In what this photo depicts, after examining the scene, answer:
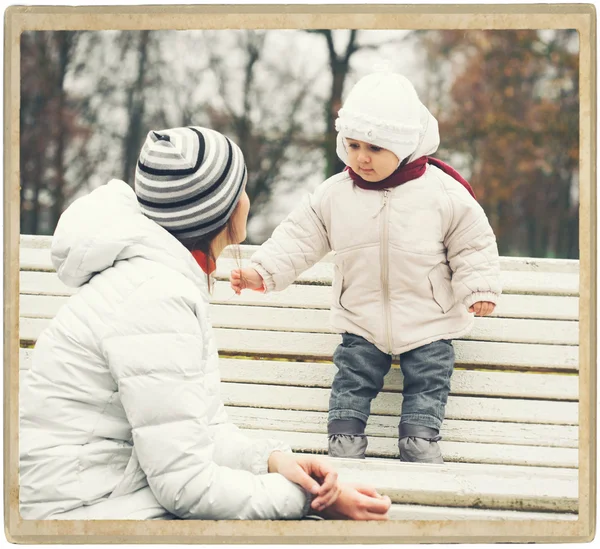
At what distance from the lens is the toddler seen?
7.00 ft

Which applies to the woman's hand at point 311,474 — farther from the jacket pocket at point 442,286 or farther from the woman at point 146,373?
the jacket pocket at point 442,286

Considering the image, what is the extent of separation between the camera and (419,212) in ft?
7.13

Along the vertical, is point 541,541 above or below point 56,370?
below

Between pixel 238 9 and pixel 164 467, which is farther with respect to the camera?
pixel 238 9

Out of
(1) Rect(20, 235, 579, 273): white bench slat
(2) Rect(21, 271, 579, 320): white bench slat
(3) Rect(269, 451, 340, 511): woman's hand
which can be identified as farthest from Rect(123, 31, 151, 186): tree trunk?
(3) Rect(269, 451, 340, 511): woman's hand

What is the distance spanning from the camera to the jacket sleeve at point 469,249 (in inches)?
85.1

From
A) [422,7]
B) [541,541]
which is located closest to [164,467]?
[541,541]

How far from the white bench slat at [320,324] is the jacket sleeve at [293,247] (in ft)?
0.62

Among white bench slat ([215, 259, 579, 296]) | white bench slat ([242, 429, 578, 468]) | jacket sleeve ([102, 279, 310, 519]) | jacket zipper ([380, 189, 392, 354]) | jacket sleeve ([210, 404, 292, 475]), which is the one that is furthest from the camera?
white bench slat ([215, 259, 579, 296])

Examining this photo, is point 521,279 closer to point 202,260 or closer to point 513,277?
point 513,277

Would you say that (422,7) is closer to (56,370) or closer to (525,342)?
(525,342)

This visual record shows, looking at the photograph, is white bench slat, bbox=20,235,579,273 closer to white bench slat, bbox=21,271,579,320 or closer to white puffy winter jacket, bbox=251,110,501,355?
white bench slat, bbox=21,271,579,320

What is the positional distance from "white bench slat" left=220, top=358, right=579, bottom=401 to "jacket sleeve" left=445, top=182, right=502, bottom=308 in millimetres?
256

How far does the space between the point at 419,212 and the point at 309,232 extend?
31cm
